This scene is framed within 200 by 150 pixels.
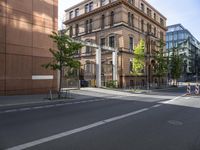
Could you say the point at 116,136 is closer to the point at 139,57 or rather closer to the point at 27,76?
the point at 27,76

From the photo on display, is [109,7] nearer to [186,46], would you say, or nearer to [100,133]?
[100,133]

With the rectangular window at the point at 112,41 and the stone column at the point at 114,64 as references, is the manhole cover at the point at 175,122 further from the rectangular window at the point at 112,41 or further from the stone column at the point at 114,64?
the rectangular window at the point at 112,41

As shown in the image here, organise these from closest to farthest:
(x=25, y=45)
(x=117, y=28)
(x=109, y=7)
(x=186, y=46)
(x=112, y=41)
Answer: (x=25, y=45) → (x=117, y=28) → (x=112, y=41) → (x=109, y=7) → (x=186, y=46)

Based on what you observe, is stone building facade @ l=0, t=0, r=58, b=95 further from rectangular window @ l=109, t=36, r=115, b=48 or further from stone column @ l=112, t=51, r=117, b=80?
rectangular window @ l=109, t=36, r=115, b=48

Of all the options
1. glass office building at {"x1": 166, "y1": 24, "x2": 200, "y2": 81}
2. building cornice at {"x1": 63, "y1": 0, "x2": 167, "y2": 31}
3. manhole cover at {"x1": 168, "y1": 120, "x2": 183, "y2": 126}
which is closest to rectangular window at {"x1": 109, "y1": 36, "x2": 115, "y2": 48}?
building cornice at {"x1": 63, "y1": 0, "x2": 167, "y2": 31}

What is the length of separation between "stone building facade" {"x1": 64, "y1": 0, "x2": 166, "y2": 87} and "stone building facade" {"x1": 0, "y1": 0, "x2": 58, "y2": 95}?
15057 millimetres

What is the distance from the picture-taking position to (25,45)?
19.7 meters

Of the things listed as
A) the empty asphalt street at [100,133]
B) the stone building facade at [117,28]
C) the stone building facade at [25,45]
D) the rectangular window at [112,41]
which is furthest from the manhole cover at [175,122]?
the rectangular window at [112,41]

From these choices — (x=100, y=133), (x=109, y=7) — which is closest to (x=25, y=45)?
(x=100, y=133)

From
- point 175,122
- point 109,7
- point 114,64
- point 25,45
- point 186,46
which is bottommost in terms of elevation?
point 175,122

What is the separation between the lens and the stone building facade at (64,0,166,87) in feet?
115

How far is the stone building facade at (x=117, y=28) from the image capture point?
35.0 m

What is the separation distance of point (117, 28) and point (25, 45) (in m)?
19.2

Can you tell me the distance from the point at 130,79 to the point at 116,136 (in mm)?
29908
